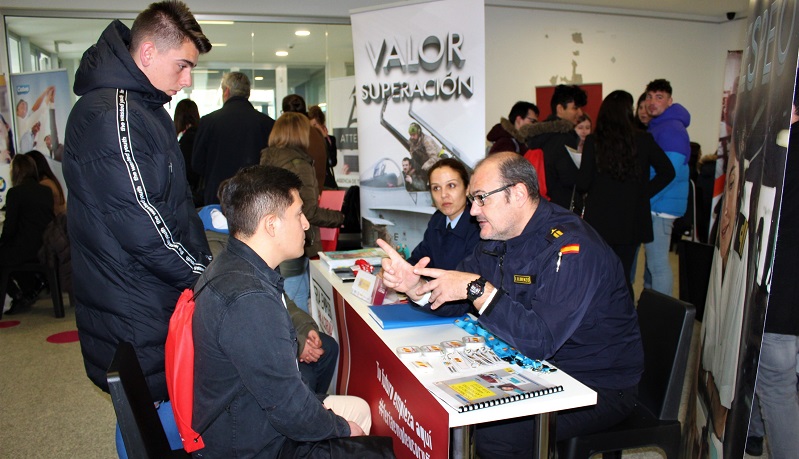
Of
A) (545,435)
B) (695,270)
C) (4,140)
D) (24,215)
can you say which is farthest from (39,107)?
(545,435)

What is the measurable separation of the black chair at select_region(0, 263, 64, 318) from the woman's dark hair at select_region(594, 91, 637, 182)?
13.9 feet

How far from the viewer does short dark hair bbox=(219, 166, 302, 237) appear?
169cm

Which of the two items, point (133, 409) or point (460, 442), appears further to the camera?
point (460, 442)

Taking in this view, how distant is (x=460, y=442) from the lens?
1509 millimetres

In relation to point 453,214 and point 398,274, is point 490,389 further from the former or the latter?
point 453,214

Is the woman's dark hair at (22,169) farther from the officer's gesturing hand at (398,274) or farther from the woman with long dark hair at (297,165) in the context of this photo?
the officer's gesturing hand at (398,274)

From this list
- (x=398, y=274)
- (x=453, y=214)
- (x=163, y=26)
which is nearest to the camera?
(x=163, y=26)

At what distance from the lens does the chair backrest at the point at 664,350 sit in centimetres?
196

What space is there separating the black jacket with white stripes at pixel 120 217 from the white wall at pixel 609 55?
614 centimetres

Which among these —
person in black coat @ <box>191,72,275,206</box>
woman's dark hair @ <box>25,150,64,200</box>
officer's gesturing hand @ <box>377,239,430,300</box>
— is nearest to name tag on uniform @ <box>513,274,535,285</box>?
officer's gesturing hand @ <box>377,239,430,300</box>

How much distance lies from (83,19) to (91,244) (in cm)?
531

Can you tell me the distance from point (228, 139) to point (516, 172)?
245cm

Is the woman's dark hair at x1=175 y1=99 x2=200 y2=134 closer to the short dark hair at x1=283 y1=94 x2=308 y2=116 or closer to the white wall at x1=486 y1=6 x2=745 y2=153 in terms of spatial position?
the short dark hair at x1=283 y1=94 x2=308 y2=116

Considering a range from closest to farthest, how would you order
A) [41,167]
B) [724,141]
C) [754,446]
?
[754,446]
[724,141]
[41,167]
